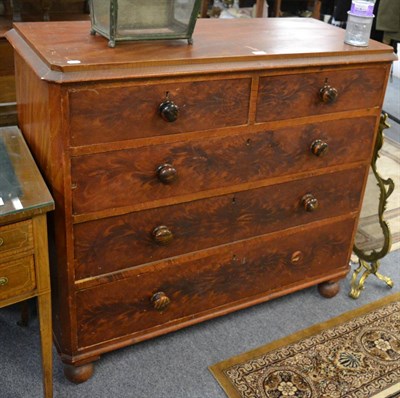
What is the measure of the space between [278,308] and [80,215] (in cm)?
101

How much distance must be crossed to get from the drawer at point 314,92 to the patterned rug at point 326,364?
0.83 m

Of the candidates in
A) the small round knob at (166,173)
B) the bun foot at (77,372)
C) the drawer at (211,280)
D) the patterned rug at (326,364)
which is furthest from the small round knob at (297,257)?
the bun foot at (77,372)

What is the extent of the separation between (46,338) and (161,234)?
0.44 m

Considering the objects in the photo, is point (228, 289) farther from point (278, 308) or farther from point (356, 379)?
point (356, 379)

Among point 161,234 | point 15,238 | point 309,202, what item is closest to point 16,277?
point 15,238

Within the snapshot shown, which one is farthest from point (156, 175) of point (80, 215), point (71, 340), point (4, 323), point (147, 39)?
point (4, 323)

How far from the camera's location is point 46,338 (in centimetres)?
161

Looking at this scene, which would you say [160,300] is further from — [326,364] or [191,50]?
[191,50]

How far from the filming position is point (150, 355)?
1.96m

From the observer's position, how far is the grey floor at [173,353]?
182 centimetres

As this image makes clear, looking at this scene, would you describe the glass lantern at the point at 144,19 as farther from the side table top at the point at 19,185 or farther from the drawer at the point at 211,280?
the drawer at the point at 211,280

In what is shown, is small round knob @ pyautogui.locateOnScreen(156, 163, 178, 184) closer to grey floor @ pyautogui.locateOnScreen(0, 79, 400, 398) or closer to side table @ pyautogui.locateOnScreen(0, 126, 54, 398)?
side table @ pyautogui.locateOnScreen(0, 126, 54, 398)

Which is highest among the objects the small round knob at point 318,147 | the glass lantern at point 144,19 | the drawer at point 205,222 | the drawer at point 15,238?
the glass lantern at point 144,19

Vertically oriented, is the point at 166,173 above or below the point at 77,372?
above
